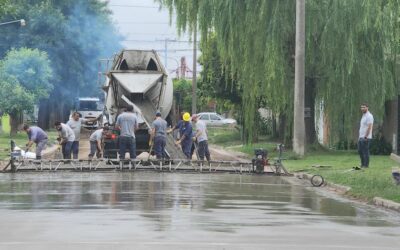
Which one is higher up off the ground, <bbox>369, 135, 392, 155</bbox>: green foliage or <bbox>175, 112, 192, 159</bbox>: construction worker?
<bbox>175, 112, 192, 159</bbox>: construction worker

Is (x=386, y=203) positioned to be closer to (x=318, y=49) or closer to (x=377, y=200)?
(x=377, y=200)

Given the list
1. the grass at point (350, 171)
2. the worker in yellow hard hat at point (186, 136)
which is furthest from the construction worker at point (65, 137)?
the grass at point (350, 171)

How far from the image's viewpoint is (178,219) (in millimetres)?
11109

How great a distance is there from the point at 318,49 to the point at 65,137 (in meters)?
10.5

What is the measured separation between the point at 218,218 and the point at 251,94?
17.7 metres

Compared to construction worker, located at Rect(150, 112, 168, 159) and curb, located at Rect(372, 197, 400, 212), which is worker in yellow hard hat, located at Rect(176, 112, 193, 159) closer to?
construction worker, located at Rect(150, 112, 168, 159)

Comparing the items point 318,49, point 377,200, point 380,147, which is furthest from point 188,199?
point 380,147

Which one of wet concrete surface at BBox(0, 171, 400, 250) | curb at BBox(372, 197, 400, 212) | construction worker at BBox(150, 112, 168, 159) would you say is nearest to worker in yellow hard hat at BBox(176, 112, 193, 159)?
construction worker at BBox(150, 112, 168, 159)

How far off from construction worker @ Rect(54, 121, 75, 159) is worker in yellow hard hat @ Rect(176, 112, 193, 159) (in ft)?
10.8

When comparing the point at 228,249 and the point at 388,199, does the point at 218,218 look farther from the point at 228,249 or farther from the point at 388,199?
the point at 388,199

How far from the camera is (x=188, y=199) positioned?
13938 millimetres

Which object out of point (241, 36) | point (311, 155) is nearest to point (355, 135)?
point (311, 155)

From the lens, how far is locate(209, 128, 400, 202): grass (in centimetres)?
1566

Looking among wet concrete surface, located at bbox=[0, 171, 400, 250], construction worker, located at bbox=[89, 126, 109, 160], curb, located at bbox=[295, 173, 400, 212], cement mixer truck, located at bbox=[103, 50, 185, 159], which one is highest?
cement mixer truck, located at bbox=[103, 50, 185, 159]
